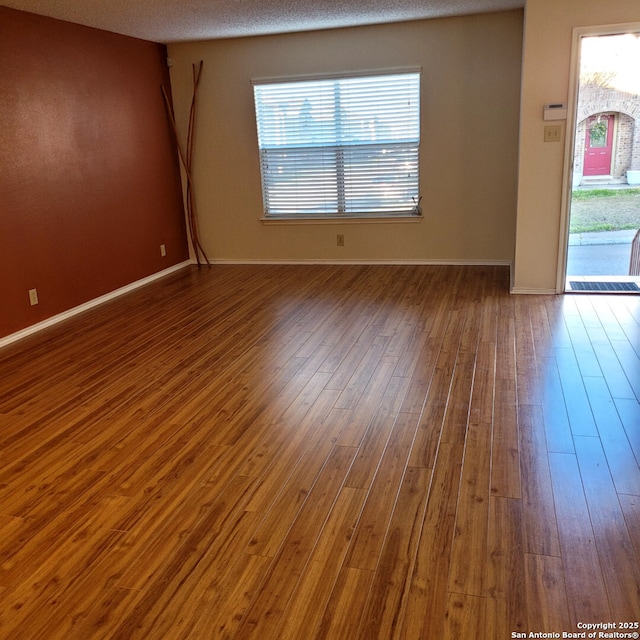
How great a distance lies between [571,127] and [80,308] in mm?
4254

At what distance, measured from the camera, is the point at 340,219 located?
6.32m

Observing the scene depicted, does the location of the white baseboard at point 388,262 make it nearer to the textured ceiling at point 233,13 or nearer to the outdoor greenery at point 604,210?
the outdoor greenery at point 604,210

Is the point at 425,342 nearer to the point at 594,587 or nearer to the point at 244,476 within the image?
the point at 244,476

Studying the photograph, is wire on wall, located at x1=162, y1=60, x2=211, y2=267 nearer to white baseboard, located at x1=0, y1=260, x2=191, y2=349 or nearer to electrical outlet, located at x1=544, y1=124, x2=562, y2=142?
white baseboard, located at x1=0, y1=260, x2=191, y2=349

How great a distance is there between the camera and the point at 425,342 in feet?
12.7

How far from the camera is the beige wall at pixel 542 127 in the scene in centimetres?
428

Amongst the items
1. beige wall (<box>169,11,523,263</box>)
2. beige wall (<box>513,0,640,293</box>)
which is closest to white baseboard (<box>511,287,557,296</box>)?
beige wall (<box>513,0,640,293</box>)

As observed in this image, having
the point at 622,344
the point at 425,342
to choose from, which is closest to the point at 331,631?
the point at 425,342

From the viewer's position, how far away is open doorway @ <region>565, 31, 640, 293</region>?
4.43 m

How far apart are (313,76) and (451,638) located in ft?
18.1

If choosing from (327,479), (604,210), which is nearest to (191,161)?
(604,210)

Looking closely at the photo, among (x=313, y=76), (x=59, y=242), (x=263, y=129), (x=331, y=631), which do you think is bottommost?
(x=331, y=631)

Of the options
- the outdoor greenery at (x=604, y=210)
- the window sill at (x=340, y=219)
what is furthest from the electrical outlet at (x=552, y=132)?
the window sill at (x=340, y=219)

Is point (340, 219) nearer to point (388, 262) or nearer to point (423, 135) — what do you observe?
point (388, 262)
